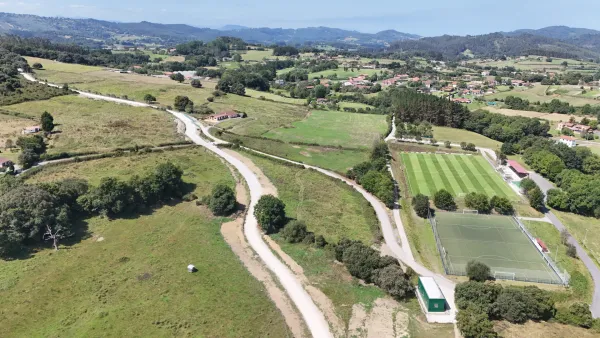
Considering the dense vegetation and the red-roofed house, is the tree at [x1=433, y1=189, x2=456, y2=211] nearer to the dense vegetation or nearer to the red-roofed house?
the red-roofed house

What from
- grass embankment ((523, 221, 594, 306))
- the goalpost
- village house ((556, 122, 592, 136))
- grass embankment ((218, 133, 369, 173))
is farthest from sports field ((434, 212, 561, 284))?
village house ((556, 122, 592, 136))

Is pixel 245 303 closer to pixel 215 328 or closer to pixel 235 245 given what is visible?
pixel 215 328

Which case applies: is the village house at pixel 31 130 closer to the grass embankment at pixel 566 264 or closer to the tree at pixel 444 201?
the tree at pixel 444 201

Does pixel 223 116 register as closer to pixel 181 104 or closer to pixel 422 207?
pixel 181 104

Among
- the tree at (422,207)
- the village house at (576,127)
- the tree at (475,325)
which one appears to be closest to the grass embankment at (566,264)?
the tree at (475,325)

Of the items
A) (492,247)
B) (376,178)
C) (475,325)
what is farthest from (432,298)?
(376,178)

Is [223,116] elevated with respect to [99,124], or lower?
elevated

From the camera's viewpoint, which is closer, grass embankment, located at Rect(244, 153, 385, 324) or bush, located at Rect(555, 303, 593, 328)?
bush, located at Rect(555, 303, 593, 328)
